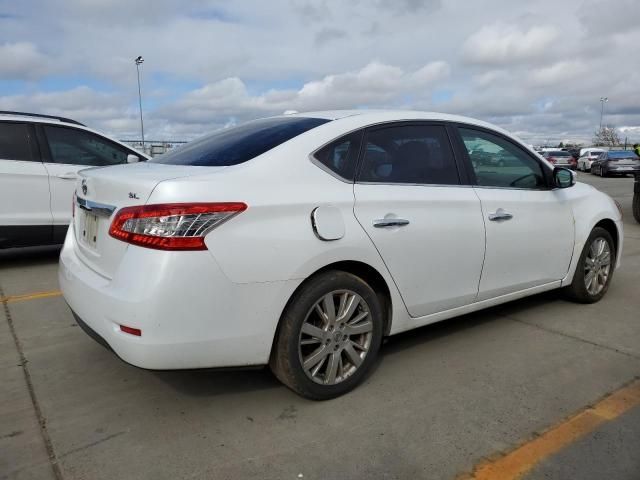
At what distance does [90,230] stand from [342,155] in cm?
146

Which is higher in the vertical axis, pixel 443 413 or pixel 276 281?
pixel 276 281

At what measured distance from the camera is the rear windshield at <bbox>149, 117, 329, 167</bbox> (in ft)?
9.98

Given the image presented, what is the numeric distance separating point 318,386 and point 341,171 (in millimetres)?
1181

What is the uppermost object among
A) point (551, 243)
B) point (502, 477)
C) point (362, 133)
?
point (362, 133)

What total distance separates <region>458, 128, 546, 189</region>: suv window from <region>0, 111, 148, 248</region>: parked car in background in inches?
173

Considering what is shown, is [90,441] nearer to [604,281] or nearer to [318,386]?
[318,386]

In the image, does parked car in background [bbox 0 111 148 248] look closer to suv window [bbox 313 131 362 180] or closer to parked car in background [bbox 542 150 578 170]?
suv window [bbox 313 131 362 180]

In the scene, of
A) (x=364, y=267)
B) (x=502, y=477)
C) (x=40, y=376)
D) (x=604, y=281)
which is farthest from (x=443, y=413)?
(x=604, y=281)

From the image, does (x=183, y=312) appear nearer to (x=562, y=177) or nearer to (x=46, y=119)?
(x=562, y=177)

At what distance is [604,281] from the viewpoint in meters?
4.98

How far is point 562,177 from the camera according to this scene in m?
4.40

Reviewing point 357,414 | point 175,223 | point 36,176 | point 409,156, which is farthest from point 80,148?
point 357,414

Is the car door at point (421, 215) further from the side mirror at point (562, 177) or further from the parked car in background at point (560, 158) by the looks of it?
the parked car in background at point (560, 158)

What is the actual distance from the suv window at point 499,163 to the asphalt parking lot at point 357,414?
1.14 metres
